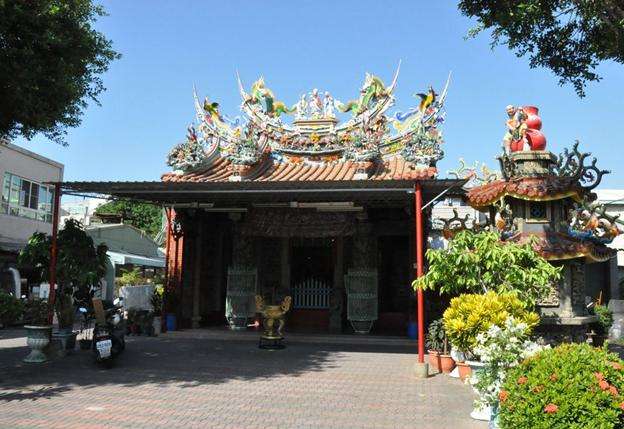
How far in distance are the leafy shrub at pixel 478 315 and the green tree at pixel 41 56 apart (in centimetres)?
711

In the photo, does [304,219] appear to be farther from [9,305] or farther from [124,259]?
[124,259]

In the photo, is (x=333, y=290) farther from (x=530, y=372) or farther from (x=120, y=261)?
(x=120, y=261)

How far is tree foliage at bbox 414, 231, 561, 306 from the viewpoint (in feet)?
24.2

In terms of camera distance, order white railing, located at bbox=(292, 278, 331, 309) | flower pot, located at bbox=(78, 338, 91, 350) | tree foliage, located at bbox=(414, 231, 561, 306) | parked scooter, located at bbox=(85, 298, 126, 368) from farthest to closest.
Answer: white railing, located at bbox=(292, 278, 331, 309), flower pot, located at bbox=(78, 338, 91, 350), parked scooter, located at bbox=(85, 298, 126, 368), tree foliage, located at bbox=(414, 231, 561, 306)

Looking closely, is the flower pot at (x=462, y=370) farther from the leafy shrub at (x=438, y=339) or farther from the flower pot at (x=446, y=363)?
the leafy shrub at (x=438, y=339)

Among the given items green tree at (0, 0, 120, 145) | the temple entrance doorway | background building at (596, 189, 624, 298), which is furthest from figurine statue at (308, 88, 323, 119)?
background building at (596, 189, 624, 298)

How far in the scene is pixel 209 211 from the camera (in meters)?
15.5

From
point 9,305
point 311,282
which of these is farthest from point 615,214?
point 9,305

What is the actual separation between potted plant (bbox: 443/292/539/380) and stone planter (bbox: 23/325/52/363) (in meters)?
7.30

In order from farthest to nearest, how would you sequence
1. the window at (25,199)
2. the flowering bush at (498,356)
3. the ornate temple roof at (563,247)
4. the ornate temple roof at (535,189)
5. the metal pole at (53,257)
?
the window at (25,199) → the metal pole at (53,257) → the ornate temple roof at (535,189) → the ornate temple roof at (563,247) → the flowering bush at (498,356)

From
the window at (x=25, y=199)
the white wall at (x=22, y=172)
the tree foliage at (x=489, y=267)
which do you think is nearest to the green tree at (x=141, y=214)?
the window at (x=25, y=199)

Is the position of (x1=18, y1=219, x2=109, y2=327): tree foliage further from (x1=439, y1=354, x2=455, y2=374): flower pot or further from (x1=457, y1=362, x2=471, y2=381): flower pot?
(x1=457, y1=362, x2=471, y2=381): flower pot

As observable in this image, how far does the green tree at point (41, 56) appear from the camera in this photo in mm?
8062

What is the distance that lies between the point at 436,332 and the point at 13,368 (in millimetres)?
7541
